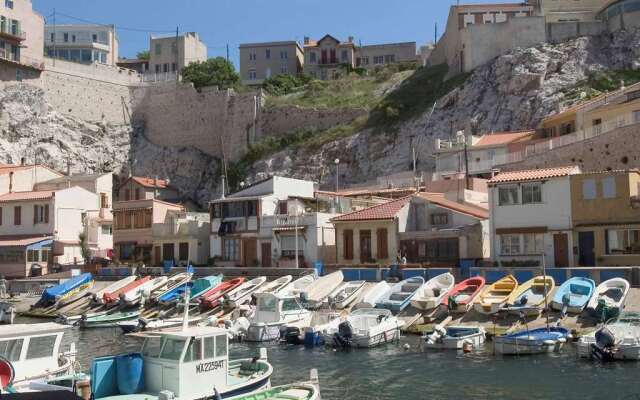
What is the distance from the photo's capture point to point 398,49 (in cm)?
10594

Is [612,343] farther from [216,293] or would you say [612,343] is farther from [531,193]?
[216,293]

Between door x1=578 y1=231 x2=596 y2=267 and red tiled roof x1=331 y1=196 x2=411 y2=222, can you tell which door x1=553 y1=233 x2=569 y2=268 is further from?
red tiled roof x1=331 y1=196 x2=411 y2=222

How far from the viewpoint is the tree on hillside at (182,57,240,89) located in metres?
91.2

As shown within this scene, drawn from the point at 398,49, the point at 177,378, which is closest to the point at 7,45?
the point at 398,49

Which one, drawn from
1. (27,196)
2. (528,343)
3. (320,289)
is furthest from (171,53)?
(528,343)

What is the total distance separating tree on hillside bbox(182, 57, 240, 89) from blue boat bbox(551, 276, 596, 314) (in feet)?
219

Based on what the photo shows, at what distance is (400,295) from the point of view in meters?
32.5

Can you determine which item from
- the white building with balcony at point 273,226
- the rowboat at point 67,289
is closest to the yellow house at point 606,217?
the white building with balcony at point 273,226

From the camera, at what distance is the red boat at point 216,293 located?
36312 mm

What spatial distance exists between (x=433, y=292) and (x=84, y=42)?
9147 centimetres

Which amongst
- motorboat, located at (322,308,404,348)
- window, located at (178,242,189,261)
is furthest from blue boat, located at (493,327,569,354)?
window, located at (178,242,189,261)

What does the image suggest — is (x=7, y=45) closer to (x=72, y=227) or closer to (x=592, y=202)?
(x=72, y=227)

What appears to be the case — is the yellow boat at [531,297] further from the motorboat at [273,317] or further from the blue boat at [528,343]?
the motorboat at [273,317]

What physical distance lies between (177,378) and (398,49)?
94725mm
